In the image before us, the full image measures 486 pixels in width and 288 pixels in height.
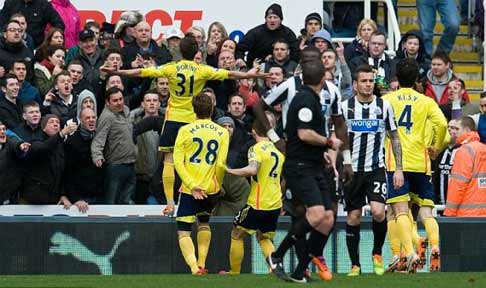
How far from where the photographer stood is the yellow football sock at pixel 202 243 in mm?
19375

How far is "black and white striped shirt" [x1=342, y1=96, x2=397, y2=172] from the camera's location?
1844 centimetres

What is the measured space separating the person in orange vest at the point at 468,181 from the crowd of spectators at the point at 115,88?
160 cm

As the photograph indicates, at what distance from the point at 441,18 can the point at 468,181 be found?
18.2 ft

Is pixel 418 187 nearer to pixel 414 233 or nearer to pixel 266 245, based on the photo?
pixel 414 233

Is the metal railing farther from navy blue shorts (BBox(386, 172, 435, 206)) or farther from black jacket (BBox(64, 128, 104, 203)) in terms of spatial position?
navy blue shorts (BBox(386, 172, 435, 206))

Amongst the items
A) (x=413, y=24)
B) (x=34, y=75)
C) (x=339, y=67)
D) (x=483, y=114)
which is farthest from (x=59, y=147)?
(x=413, y=24)

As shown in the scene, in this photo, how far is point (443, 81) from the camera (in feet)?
77.9

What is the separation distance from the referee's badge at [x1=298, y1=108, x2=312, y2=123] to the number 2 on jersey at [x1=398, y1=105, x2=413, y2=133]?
2.54m

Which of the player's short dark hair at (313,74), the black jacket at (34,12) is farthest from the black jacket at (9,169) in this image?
the player's short dark hair at (313,74)

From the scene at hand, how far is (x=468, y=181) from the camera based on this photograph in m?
21.2

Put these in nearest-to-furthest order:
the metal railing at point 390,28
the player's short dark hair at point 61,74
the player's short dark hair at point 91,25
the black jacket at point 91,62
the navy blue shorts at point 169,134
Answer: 1. the navy blue shorts at point 169,134
2. the player's short dark hair at point 61,74
3. the black jacket at point 91,62
4. the player's short dark hair at point 91,25
5. the metal railing at point 390,28

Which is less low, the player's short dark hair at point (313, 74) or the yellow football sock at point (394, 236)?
the player's short dark hair at point (313, 74)

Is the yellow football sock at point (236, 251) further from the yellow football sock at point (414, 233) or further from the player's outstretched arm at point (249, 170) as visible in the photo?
the yellow football sock at point (414, 233)

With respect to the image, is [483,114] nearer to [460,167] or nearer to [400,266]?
[460,167]
